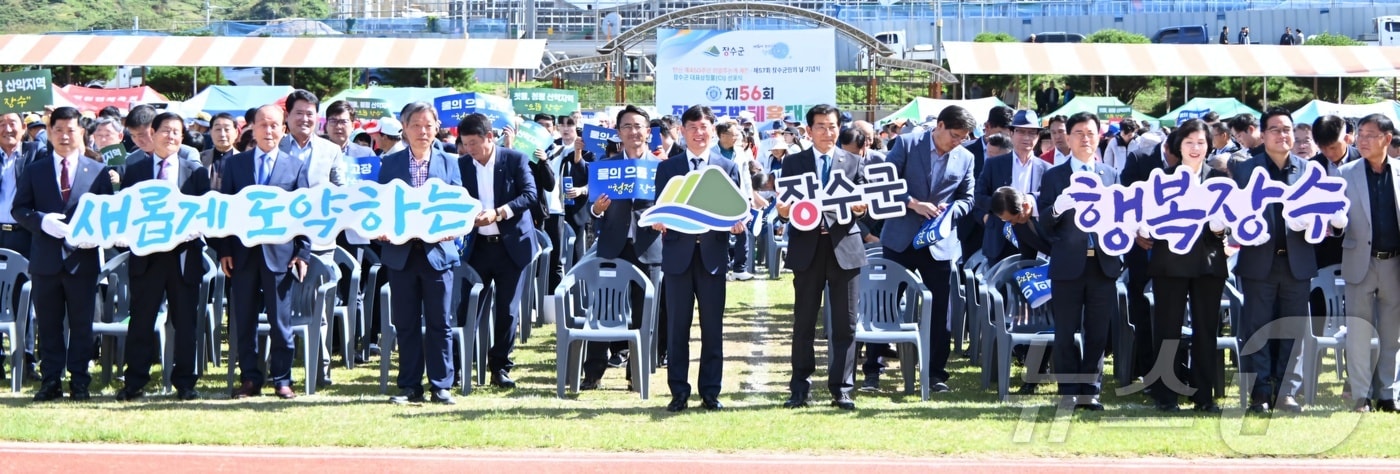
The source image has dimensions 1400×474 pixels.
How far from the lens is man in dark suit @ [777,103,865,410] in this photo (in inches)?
317

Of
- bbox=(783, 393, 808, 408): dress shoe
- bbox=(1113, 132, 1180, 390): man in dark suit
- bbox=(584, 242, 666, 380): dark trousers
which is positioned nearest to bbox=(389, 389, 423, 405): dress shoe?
bbox=(584, 242, 666, 380): dark trousers

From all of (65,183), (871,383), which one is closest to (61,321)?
(65,183)

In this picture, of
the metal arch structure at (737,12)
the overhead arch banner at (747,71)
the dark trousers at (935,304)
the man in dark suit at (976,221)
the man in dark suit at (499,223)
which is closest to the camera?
the man in dark suit at (499,223)

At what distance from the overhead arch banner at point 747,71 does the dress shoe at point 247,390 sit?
19427 mm

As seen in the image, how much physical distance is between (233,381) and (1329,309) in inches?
255

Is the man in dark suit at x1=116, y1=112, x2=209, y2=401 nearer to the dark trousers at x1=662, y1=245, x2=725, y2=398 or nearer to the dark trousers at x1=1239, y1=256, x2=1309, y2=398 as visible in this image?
the dark trousers at x1=662, y1=245, x2=725, y2=398

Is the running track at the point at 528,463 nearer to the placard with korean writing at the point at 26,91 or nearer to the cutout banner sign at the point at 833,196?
the cutout banner sign at the point at 833,196

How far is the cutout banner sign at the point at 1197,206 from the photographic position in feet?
25.7

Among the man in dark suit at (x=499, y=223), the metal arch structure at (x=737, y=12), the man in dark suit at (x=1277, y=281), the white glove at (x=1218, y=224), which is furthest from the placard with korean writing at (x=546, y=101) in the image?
the metal arch structure at (x=737, y=12)

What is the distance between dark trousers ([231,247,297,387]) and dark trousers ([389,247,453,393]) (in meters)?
0.61

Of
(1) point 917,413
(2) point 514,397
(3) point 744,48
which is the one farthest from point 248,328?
(3) point 744,48

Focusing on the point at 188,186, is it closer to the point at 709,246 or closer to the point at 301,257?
the point at 301,257

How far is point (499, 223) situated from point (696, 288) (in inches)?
55.3

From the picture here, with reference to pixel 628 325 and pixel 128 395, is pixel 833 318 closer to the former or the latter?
pixel 628 325
